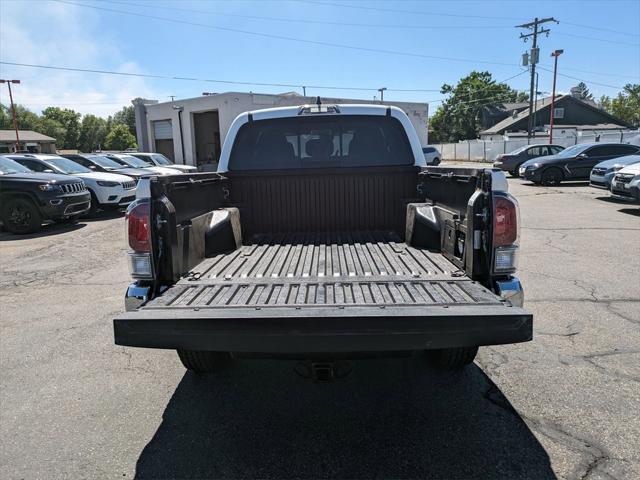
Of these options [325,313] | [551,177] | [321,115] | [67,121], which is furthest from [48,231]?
[67,121]

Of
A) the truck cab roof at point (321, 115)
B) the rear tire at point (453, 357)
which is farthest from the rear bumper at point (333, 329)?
the truck cab roof at point (321, 115)

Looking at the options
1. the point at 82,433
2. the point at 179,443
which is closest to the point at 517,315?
the point at 179,443

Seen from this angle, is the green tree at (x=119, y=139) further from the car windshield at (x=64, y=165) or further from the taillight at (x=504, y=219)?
the taillight at (x=504, y=219)

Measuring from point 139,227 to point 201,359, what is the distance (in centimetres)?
117

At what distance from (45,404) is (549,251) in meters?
7.54

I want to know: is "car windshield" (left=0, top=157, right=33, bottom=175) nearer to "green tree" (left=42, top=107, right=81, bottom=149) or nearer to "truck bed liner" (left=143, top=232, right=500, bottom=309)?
"truck bed liner" (left=143, top=232, right=500, bottom=309)

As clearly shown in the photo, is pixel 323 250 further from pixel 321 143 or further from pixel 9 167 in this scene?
pixel 9 167

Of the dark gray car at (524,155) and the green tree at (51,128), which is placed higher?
the green tree at (51,128)

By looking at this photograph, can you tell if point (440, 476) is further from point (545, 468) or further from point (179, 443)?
point (179, 443)

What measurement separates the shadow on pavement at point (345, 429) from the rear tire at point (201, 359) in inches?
5.1

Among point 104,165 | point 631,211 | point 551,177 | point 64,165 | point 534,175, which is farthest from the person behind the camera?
point 534,175

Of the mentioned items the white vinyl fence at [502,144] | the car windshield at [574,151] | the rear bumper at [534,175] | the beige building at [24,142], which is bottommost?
the rear bumper at [534,175]

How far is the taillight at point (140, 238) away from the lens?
9.44ft

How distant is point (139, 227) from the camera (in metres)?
2.90
